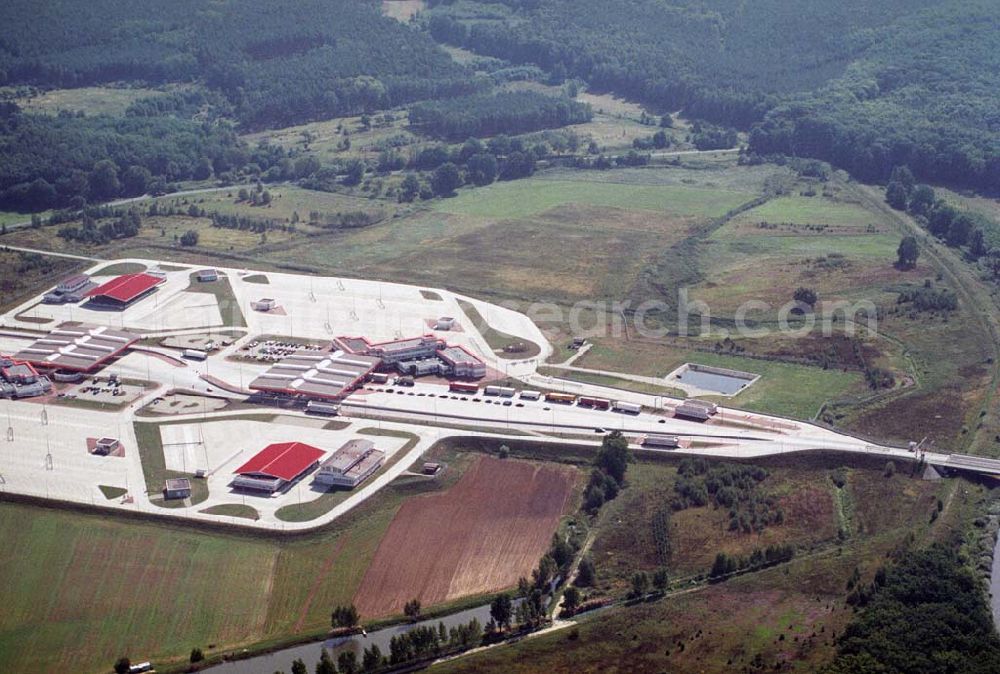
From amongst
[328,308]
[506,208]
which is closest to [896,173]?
[506,208]

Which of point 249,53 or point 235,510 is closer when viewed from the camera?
point 235,510

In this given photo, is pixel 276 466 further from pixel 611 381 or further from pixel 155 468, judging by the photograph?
pixel 611 381

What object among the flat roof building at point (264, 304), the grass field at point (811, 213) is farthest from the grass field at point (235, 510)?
the grass field at point (811, 213)

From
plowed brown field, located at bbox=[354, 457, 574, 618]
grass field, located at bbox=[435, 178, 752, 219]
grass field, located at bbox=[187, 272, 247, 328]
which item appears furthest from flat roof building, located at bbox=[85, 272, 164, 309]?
plowed brown field, located at bbox=[354, 457, 574, 618]

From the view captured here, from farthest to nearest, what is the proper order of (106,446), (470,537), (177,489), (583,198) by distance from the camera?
(583,198) → (106,446) → (177,489) → (470,537)

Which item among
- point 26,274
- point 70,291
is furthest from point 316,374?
point 26,274

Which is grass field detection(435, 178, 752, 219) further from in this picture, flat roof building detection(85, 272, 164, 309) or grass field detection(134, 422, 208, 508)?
grass field detection(134, 422, 208, 508)

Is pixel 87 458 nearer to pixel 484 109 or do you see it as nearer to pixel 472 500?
pixel 472 500
